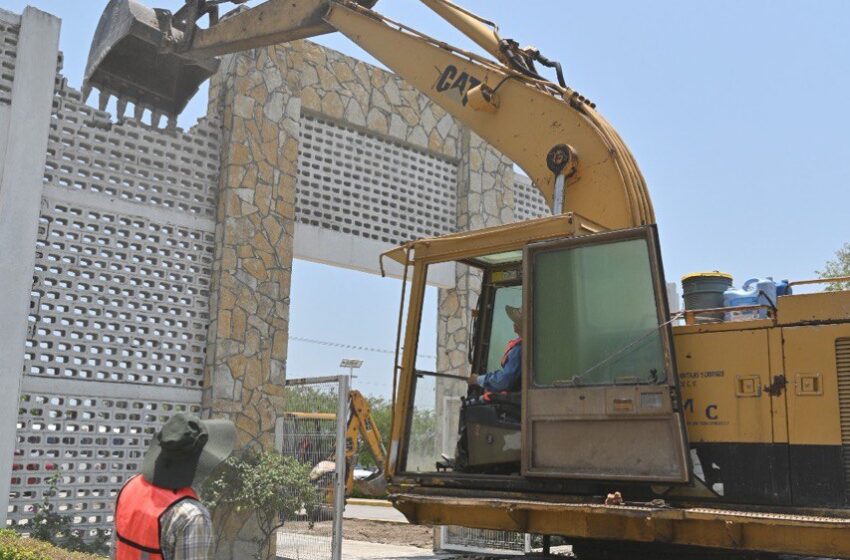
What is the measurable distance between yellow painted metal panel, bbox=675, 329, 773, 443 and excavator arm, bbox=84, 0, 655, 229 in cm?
135

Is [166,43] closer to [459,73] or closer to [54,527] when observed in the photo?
[459,73]

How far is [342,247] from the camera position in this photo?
14430 millimetres

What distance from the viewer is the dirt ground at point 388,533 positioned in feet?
52.5

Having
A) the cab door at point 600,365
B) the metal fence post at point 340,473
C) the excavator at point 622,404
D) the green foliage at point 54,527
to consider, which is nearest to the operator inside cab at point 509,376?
the excavator at point 622,404

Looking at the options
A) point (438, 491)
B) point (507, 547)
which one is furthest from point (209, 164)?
point (438, 491)

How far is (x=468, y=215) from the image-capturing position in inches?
643

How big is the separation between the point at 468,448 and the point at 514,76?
3.00m

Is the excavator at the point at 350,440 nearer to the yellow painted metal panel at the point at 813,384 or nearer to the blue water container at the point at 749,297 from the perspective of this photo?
the blue water container at the point at 749,297

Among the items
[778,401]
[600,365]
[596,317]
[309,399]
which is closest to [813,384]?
[778,401]

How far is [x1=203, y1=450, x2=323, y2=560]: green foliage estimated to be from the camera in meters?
11.7

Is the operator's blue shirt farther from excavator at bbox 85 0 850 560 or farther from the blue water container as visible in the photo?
the blue water container

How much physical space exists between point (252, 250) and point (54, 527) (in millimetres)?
4585

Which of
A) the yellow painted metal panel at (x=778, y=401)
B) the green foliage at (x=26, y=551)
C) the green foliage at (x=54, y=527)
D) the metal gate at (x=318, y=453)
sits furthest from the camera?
the green foliage at (x=54, y=527)

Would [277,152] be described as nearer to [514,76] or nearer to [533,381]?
[514,76]
